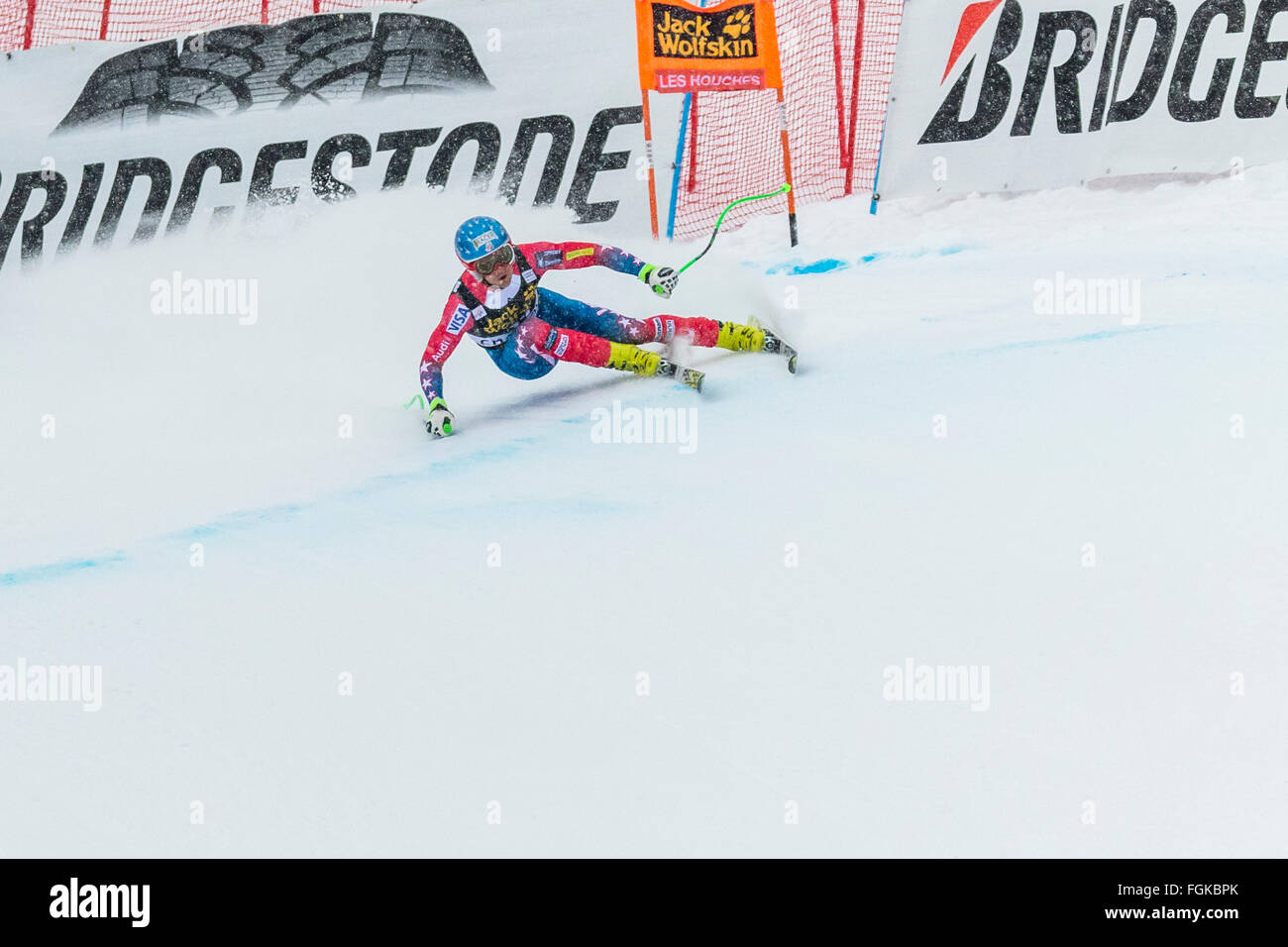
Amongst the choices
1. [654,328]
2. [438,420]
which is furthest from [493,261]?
[654,328]

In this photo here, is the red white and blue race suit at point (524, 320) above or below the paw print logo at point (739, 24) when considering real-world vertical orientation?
below

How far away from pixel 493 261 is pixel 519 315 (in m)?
0.32

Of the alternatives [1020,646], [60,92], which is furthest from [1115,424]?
[60,92]

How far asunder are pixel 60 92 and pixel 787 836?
795cm

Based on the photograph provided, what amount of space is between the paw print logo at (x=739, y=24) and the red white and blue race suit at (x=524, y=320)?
321 centimetres

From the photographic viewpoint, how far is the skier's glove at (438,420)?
17.9 feet

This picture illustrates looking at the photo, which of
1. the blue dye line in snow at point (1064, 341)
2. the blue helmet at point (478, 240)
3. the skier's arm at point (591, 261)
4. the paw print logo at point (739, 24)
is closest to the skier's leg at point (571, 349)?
the skier's arm at point (591, 261)

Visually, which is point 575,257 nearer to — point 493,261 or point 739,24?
point 493,261

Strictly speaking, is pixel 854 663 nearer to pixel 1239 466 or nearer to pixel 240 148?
pixel 1239 466

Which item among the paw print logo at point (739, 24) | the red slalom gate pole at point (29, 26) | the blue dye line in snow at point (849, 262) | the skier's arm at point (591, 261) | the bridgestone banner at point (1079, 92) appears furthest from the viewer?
the red slalom gate pole at point (29, 26)

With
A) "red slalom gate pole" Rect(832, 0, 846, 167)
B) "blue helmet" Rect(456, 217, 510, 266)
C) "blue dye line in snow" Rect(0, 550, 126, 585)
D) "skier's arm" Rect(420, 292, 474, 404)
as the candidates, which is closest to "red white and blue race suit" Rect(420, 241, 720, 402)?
"skier's arm" Rect(420, 292, 474, 404)

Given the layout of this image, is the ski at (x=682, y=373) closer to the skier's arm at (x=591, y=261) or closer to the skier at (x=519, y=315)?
the skier at (x=519, y=315)

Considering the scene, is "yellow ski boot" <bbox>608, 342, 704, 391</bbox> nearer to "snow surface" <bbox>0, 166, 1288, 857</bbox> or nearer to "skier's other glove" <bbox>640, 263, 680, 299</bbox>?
"snow surface" <bbox>0, 166, 1288, 857</bbox>

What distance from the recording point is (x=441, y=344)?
5512 mm
